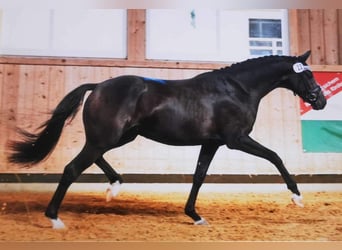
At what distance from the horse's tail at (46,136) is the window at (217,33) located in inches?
21.6

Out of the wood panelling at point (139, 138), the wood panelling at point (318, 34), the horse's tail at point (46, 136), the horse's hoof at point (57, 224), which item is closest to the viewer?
the horse's hoof at point (57, 224)

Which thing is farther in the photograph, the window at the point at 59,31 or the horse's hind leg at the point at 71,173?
the window at the point at 59,31

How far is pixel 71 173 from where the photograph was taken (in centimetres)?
197

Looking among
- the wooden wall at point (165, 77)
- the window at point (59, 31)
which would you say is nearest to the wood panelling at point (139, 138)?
the wooden wall at point (165, 77)

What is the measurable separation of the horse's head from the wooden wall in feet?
0.39

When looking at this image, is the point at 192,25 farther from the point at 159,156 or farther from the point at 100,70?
the point at 159,156

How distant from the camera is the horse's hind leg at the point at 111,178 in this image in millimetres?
2090

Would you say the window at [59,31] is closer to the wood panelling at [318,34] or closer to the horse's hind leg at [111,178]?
the horse's hind leg at [111,178]

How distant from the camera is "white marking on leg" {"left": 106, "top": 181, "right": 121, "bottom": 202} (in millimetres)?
2109

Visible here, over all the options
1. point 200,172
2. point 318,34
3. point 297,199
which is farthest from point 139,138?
point 318,34

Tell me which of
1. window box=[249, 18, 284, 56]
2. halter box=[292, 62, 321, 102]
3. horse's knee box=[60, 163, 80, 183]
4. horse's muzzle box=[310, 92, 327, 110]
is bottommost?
horse's knee box=[60, 163, 80, 183]

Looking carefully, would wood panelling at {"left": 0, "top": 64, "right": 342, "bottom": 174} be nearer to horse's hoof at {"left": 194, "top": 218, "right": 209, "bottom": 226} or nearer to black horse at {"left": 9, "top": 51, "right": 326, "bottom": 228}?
black horse at {"left": 9, "top": 51, "right": 326, "bottom": 228}

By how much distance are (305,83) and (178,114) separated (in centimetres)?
73

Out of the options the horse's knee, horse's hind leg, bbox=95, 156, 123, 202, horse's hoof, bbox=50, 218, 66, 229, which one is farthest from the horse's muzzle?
horse's hoof, bbox=50, 218, 66, 229
